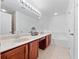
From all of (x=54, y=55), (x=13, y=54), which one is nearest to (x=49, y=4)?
(x=54, y=55)

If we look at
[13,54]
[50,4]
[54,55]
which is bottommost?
[54,55]

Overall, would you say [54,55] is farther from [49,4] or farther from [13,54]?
[49,4]

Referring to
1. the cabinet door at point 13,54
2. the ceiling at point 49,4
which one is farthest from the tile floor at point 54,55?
the ceiling at point 49,4

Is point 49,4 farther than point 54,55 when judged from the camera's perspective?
Yes

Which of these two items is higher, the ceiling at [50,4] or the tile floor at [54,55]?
the ceiling at [50,4]

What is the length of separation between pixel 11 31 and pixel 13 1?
2.71ft

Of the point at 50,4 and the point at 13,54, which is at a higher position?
the point at 50,4

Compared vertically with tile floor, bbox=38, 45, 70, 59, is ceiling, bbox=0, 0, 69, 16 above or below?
above

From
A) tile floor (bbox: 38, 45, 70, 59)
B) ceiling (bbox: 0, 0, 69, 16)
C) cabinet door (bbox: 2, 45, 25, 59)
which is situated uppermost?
ceiling (bbox: 0, 0, 69, 16)

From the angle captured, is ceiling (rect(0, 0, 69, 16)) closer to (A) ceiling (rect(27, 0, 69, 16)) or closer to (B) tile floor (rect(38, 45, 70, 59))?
(A) ceiling (rect(27, 0, 69, 16))

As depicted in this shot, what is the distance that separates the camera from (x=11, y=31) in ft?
9.02

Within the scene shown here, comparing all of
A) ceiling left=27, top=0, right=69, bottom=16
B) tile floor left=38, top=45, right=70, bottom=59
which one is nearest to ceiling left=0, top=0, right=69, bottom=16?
ceiling left=27, top=0, right=69, bottom=16

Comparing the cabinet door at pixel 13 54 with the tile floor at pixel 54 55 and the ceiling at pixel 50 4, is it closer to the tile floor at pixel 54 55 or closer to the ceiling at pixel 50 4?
the tile floor at pixel 54 55

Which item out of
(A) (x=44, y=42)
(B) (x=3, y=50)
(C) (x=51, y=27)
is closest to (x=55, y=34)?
(C) (x=51, y=27)
